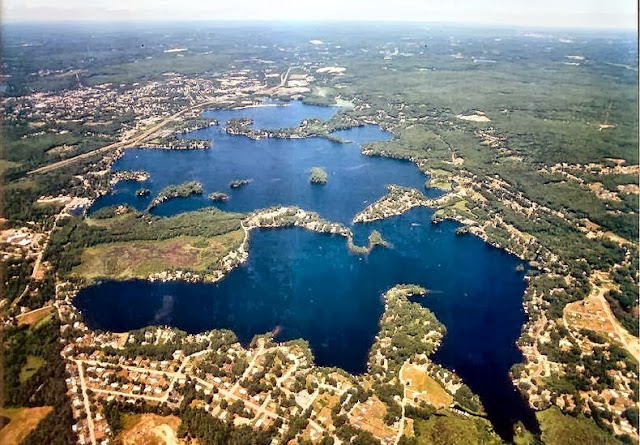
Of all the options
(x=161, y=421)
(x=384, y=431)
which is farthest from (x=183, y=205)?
(x=384, y=431)

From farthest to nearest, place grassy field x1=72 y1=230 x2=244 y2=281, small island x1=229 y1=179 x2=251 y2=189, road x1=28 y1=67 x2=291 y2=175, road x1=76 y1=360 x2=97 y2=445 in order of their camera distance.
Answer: road x1=28 y1=67 x2=291 y2=175, small island x1=229 y1=179 x2=251 y2=189, grassy field x1=72 y1=230 x2=244 y2=281, road x1=76 y1=360 x2=97 y2=445

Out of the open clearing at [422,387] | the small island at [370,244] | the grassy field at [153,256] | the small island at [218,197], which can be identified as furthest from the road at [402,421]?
the small island at [218,197]

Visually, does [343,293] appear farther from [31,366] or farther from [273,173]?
[273,173]

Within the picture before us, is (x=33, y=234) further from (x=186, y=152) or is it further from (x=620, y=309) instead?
(x=620, y=309)

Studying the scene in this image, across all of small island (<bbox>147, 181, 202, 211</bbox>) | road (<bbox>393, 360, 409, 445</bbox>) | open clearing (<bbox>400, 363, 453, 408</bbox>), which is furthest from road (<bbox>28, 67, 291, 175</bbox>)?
road (<bbox>393, 360, 409, 445</bbox>)

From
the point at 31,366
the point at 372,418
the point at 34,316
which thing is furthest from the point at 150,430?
the point at 34,316

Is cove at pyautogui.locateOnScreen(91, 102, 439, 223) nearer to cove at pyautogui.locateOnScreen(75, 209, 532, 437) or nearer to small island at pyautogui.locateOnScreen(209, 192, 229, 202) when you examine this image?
small island at pyautogui.locateOnScreen(209, 192, 229, 202)

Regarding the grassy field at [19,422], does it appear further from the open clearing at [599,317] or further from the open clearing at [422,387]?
the open clearing at [599,317]
